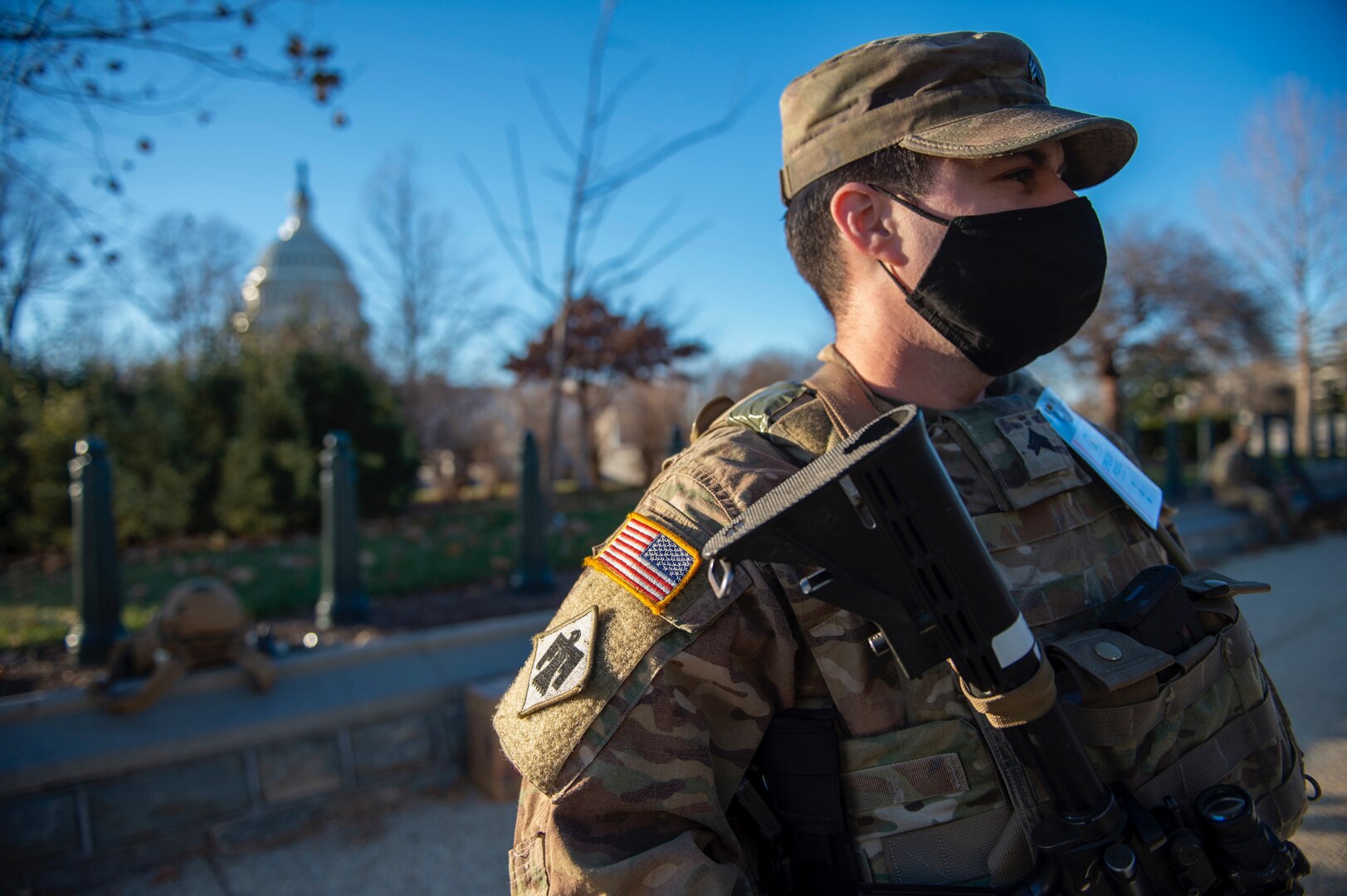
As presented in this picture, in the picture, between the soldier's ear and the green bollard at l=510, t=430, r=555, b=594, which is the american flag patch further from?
the green bollard at l=510, t=430, r=555, b=594

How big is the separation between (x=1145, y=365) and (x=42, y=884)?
28.2 m

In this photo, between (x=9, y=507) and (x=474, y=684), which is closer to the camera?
(x=474, y=684)

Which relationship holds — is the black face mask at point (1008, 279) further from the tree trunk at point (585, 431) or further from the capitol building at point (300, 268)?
the capitol building at point (300, 268)

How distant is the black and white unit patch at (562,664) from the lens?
3.82 ft

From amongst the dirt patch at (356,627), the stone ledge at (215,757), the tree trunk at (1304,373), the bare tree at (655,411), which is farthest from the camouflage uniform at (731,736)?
the tree trunk at (1304,373)

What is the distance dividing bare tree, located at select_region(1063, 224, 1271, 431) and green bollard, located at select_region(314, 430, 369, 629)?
22.2 meters

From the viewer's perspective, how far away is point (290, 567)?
6.98 meters

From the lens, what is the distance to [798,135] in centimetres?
158

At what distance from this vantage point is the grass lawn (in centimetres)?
561

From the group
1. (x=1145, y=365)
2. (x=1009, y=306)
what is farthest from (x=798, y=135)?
(x=1145, y=365)

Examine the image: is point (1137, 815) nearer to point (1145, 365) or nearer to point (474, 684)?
point (474, 684)

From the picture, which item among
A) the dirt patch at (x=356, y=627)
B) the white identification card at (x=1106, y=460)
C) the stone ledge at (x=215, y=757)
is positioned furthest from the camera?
the dirt patch at (x=356, y=627)

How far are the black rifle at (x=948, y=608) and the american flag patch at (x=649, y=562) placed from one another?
9 cm

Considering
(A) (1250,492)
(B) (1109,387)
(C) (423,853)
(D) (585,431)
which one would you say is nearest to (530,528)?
(C) (423,853)
